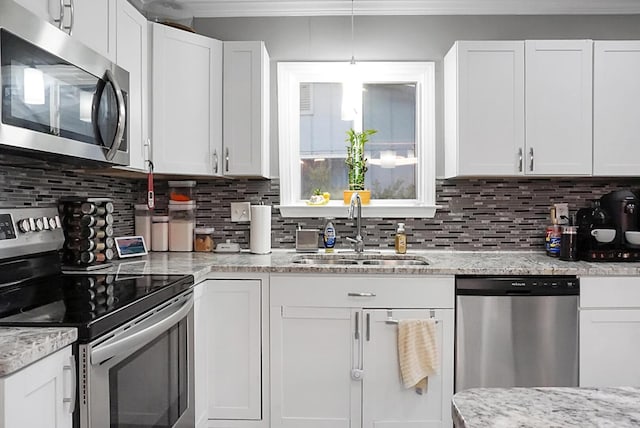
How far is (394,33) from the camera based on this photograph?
3061 millimetres

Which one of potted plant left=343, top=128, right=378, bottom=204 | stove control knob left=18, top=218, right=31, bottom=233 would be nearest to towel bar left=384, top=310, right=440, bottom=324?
potted plant left=343, top=128, right=378, bottom=204

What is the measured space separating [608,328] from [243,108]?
7.11ft

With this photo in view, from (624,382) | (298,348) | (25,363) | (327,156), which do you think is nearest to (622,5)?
(327,156)

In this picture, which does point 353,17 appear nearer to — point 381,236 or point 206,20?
point 206,20

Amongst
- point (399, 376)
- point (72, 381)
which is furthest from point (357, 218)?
point (72, 381)

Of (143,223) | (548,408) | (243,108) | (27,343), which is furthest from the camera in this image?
(143,223)

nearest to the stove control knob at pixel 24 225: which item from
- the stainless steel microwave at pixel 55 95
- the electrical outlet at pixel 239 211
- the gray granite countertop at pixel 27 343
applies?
the stainless steel microwave at pixel 55 95

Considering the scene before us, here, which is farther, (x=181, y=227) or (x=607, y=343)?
(x=181, y=227)

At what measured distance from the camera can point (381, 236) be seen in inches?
120

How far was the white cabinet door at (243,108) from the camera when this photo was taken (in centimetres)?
278

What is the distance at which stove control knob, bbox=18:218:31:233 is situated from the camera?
→ 1.90 meters

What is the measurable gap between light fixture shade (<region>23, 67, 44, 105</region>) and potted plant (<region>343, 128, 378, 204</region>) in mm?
1863

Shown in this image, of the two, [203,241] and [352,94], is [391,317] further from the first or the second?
[352,94]

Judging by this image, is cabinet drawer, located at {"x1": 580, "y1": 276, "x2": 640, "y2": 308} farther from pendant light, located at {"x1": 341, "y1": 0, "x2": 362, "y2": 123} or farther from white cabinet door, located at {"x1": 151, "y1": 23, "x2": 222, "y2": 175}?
white cabinet door, located at {"x1": 151, "y1": 23, "x2": 222, "y2": 175}
